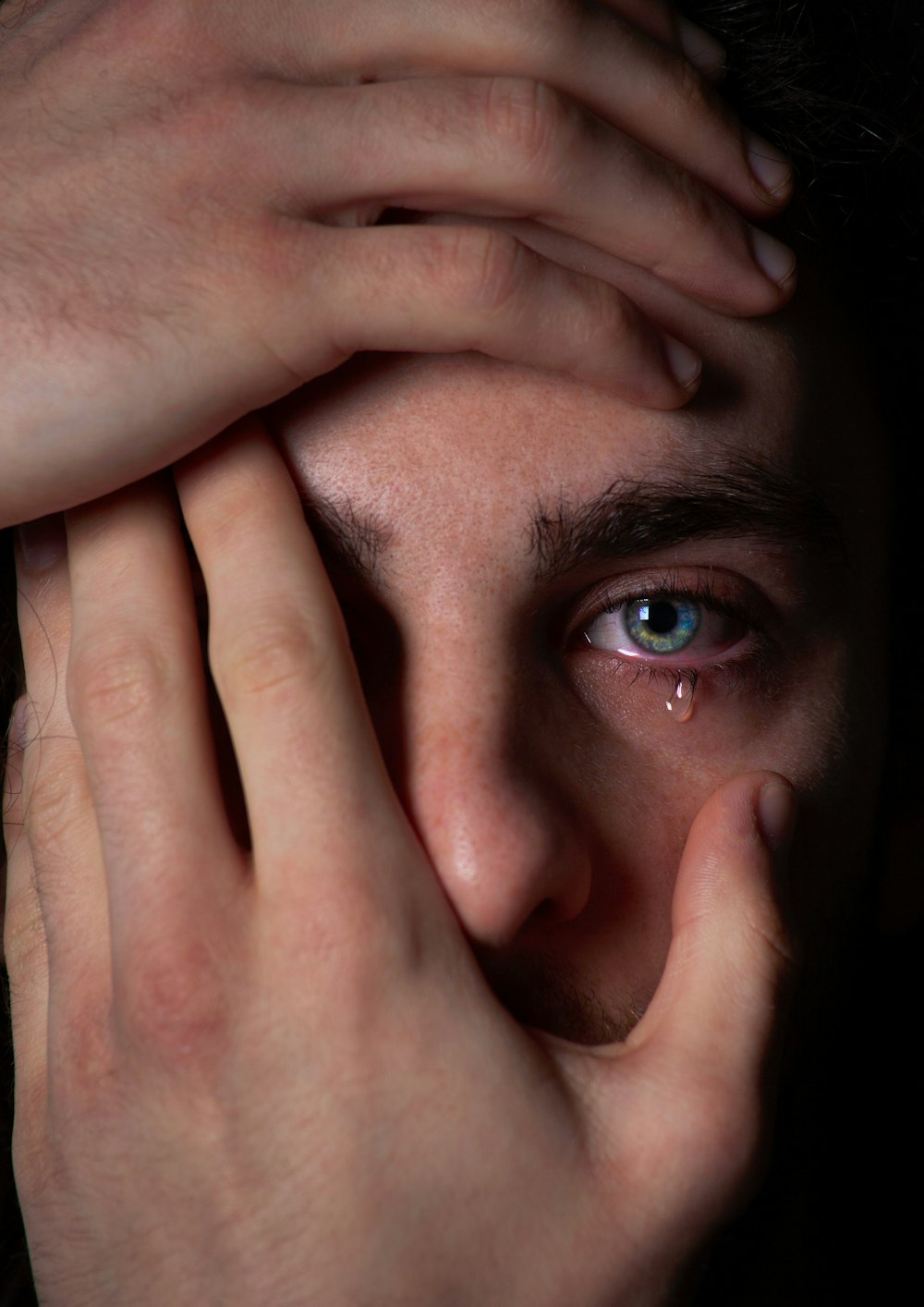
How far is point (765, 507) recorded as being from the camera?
4.20 ft

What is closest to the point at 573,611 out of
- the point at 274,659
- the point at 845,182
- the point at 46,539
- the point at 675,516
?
the point at 675,516

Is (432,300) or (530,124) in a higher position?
(530,124)

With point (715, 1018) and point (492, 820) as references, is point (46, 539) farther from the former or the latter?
point (715, 1018)

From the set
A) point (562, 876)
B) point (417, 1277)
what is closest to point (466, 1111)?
point (417, 1277)

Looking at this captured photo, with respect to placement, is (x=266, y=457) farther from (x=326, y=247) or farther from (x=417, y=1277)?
(x=417, y=1277)

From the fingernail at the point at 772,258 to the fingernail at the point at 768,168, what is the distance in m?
0.05

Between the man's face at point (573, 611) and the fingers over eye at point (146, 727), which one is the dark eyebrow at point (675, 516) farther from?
the fingers over eye at point (146, 727)

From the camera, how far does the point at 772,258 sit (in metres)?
1.23

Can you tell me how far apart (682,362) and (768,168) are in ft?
0.88

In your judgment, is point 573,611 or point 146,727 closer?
point 146,727

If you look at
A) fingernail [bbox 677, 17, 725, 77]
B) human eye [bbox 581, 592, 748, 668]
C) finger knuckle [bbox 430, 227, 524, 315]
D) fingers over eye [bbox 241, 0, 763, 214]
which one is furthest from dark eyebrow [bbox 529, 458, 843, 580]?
fingernail [bbox 677, 17, 725, 77]

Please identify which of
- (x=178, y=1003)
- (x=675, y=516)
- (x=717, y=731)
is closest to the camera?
(x=178, y=1003)

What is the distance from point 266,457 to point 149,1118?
0.65 metres

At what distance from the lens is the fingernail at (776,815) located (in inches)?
48.2
